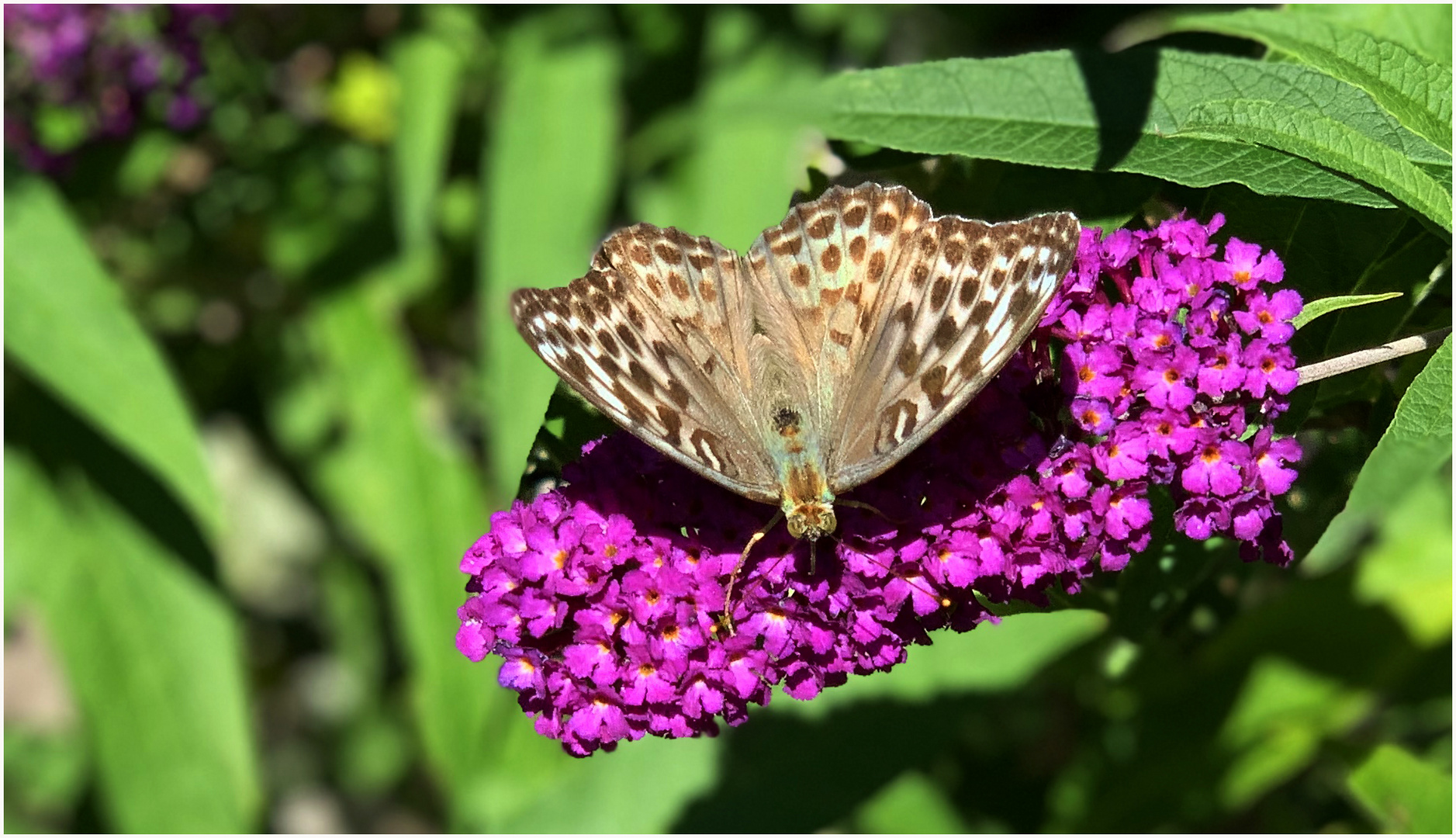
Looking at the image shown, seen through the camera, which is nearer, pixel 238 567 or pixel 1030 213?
pixel 1030 213

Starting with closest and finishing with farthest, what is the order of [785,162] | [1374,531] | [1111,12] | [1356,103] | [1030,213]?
[1356,103] → [1030,213] → [1374,531] → [785,162] → [1111,12]

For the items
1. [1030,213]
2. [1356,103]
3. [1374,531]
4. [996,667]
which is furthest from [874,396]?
[1374,531]

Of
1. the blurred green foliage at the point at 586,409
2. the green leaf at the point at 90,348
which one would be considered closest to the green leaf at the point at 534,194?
the blurred green foliage at the point at 586,409

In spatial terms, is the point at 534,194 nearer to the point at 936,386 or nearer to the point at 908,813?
the point at 908,813

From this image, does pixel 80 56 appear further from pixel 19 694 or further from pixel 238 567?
pixel 19 694

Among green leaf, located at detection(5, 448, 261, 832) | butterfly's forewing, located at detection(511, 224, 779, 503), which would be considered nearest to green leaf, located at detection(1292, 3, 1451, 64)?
butterfly's forewing, located at detection(511, 224, 779, 503)

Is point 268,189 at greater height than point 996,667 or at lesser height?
greater

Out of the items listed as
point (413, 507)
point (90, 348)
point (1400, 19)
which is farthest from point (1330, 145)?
point (413, 507)
